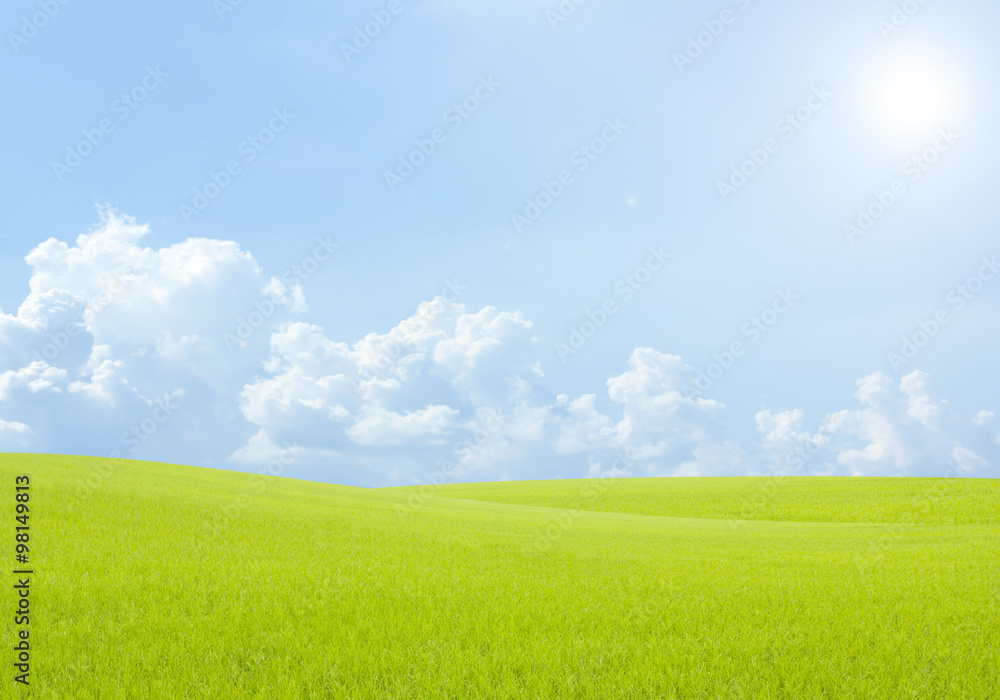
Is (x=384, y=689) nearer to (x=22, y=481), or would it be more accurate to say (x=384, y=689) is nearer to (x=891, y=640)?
(x=891, y=640)

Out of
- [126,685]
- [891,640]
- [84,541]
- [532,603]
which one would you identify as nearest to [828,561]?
[891,640]

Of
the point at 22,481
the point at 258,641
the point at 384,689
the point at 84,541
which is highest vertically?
the point at 22,481

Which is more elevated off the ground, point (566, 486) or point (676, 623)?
point (566, 486)

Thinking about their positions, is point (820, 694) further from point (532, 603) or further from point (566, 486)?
point (566, 486)

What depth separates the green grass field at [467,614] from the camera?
26.2ft

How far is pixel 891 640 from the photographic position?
935 cm

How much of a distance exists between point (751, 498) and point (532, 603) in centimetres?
3651

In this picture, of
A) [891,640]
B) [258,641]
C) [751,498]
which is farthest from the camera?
[751,498]

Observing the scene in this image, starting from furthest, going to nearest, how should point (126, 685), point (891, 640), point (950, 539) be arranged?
point (950, 539) < point (891, 640) < point (126, 685)

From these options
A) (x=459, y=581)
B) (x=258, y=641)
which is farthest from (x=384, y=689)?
(x=459, y=581)

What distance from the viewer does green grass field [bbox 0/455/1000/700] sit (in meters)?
8.00

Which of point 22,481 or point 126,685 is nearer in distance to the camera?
point 126,685

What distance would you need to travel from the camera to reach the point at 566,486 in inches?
2180

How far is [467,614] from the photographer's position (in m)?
9.88
